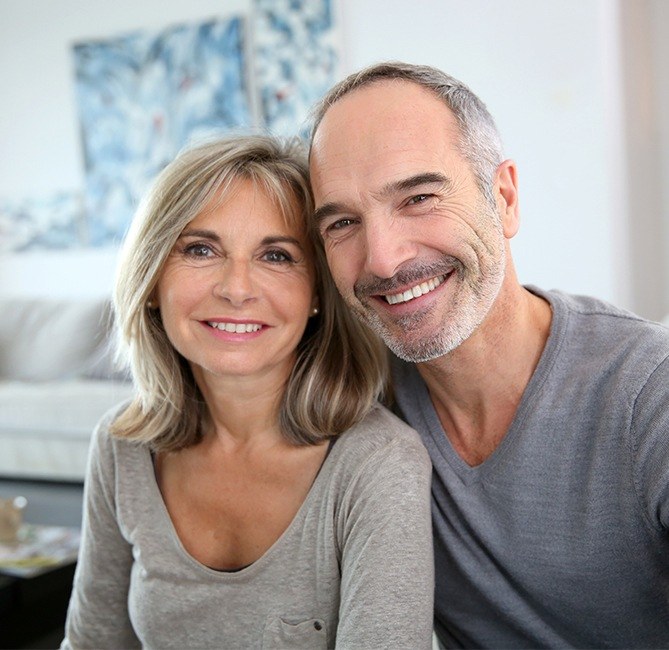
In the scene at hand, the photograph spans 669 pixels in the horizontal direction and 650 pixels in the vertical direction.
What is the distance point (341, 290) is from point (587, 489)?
0.49 m

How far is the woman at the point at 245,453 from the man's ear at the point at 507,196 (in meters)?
0.32

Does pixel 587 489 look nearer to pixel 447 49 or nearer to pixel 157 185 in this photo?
pixel 157 185

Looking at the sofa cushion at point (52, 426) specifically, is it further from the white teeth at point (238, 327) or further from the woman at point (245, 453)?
the white teeth at point (238, 327)

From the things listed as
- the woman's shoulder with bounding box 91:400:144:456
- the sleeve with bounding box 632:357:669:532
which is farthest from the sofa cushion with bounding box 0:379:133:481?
the sleeve with bounding box 632:357:669:532

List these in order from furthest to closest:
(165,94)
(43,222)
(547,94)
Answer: (43,222) → (165,94) → (547,94)

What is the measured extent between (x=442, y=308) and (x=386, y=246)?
13cm

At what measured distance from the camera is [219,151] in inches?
58.8

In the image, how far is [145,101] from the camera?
552cm

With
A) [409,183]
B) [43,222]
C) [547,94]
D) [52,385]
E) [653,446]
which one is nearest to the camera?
[653,446]

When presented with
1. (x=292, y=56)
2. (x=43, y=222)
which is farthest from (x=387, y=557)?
(x=43, y=222)

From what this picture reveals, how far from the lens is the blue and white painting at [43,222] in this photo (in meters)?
5.86

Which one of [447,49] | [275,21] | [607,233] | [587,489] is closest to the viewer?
[587,489]

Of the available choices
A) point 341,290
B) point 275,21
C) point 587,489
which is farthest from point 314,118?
point 275,21

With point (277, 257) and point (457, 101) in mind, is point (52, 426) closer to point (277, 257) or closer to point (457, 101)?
point (277, 257)
